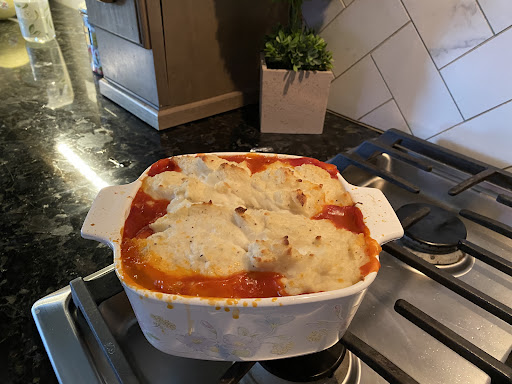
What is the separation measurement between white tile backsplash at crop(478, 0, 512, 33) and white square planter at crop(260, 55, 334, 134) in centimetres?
27

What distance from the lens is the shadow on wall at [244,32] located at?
824 mm

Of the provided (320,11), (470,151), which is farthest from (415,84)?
(320,11)

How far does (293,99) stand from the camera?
2.58 feet

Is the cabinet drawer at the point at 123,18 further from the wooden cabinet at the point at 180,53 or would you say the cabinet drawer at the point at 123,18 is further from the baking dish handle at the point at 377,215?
the baking dish handle at the point at 377,215

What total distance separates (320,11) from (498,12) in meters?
0.36

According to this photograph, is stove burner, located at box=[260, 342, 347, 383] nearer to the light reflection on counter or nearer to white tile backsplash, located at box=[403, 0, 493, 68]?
the light reflection on counter

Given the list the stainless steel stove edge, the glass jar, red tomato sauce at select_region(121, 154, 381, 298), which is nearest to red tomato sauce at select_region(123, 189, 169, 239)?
red tomato sauce at select_region(121, 154, 381, 298)

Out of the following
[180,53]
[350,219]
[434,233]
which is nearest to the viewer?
[350,219]

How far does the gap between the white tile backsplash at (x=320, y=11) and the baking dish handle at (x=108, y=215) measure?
625 mm

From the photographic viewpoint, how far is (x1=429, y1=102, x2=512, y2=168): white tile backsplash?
68 cm

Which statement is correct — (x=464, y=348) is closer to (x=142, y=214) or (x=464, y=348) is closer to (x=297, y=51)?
(x=142, y=214)

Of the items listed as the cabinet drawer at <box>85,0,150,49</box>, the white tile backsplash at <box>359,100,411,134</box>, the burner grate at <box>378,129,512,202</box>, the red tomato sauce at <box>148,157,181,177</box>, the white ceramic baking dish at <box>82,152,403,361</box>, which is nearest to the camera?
the white ceramic baking dish at <box>82,152,403,361</box>

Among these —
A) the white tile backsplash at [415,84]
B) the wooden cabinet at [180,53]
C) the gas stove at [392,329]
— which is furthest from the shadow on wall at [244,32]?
the gas stove at [392,329]

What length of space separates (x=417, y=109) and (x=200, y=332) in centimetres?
64
